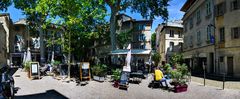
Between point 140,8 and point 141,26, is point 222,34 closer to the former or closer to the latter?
point 140,8

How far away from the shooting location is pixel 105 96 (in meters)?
15.9

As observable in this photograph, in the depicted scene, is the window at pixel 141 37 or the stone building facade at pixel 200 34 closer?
the stone building facade at pixel 200 34

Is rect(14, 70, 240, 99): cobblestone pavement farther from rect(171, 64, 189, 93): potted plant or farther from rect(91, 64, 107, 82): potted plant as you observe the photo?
rect(91, 64, 107, 82): potted plant

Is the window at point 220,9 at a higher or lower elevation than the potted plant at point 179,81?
higher

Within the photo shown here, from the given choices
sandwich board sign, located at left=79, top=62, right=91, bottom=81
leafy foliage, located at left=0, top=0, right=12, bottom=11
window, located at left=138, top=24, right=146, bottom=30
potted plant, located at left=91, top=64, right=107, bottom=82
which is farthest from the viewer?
window, located at left=138, top=24, right=146, bottom=30

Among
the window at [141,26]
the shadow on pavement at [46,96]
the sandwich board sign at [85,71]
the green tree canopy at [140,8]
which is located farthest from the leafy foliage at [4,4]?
the window at [141,26]

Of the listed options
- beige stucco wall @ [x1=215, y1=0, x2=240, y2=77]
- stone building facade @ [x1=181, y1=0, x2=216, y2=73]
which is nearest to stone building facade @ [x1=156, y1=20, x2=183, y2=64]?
stone building facade @ [x1=181, y1=0, x2=216, y2=73]

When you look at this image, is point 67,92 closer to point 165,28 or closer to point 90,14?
point 90,14

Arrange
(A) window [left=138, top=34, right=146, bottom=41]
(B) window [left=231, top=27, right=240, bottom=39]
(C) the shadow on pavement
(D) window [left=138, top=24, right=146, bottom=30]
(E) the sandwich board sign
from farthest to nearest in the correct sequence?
(D) window [left=138, top=24, right=146, bottom=30]
(A) window [left=138, top=34, right=146, bottom=41]
(B) window [left=231, top=27, right=240, bottom=39]
(E) the sandwich board sign
(C) the shadow on pavement

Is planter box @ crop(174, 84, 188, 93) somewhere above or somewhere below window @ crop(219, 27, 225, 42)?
below

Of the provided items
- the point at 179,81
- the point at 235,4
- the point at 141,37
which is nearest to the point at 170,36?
the point at 141,37

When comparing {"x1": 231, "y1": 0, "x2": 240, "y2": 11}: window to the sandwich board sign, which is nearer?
the sandwich board sign

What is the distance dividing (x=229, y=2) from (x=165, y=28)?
34.3 metres

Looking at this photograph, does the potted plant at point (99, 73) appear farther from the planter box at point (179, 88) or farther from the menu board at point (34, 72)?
the planter box at point (179, 88)
